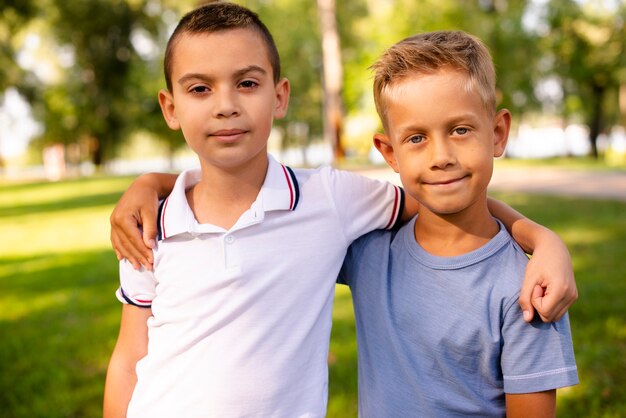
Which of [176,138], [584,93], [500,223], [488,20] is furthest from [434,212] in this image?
[176,138]

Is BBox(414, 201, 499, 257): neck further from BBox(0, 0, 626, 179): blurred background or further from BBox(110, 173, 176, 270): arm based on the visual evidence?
BBox(0, 0, 626, 179): blurred background

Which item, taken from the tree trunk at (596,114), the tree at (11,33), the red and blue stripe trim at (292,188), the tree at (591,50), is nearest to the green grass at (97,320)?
the red and blue stripe trim at (292,188)

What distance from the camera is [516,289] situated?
5.25 feet

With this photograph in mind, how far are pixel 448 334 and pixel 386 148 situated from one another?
0.58 metres

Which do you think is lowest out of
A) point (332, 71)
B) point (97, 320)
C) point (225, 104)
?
point (97, 320)

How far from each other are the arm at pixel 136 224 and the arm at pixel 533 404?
1.08 meters

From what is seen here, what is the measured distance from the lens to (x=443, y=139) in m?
1.69

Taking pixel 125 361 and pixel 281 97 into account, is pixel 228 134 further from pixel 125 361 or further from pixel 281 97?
pixel 125 361

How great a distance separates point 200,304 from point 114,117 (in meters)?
35.8

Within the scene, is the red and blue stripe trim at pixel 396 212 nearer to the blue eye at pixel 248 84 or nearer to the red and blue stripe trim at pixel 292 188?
the red and blue stripe trim at pixel 292 188

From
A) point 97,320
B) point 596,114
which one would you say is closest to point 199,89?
point 97,320

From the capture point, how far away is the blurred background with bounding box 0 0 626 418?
3.90 m

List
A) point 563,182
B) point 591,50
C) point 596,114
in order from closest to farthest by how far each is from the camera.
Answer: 1. point 563,182
2. point 591,50
3. point 596,114

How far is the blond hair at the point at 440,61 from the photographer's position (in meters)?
1.71
